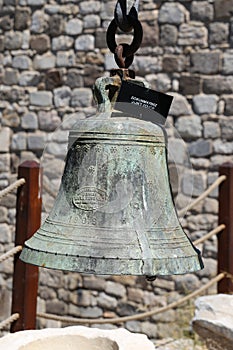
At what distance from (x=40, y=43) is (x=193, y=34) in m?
1.32

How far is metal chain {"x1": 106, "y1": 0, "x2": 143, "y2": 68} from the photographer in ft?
4.86

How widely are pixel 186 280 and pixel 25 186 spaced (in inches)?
90.6

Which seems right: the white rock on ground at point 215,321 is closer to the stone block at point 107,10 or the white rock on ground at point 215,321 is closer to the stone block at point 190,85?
the stone block at point 190,85

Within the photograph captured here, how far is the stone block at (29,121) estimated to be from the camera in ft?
17.0

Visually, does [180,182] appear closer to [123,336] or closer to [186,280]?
[123,336]

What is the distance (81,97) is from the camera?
5023mm

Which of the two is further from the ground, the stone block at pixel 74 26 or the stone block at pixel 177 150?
the stone block at pixel 74 26

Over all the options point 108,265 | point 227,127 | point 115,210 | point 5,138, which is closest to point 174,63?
point 227,127

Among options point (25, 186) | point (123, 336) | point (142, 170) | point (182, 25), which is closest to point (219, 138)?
point (182, 25)

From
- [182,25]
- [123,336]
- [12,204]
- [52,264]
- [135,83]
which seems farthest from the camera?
[12,204]

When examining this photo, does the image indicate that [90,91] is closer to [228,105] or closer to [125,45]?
[228,105]

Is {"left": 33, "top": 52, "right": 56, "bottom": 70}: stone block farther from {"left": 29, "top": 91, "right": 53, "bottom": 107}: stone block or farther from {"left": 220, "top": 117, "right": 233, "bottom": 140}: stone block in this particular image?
{"left": 220, "top": 117, "right": 233, "bottom": 140}: stone block

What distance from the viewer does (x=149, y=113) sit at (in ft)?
5.19

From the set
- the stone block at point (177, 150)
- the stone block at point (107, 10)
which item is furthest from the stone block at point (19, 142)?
the stone block at point (177, 150)
